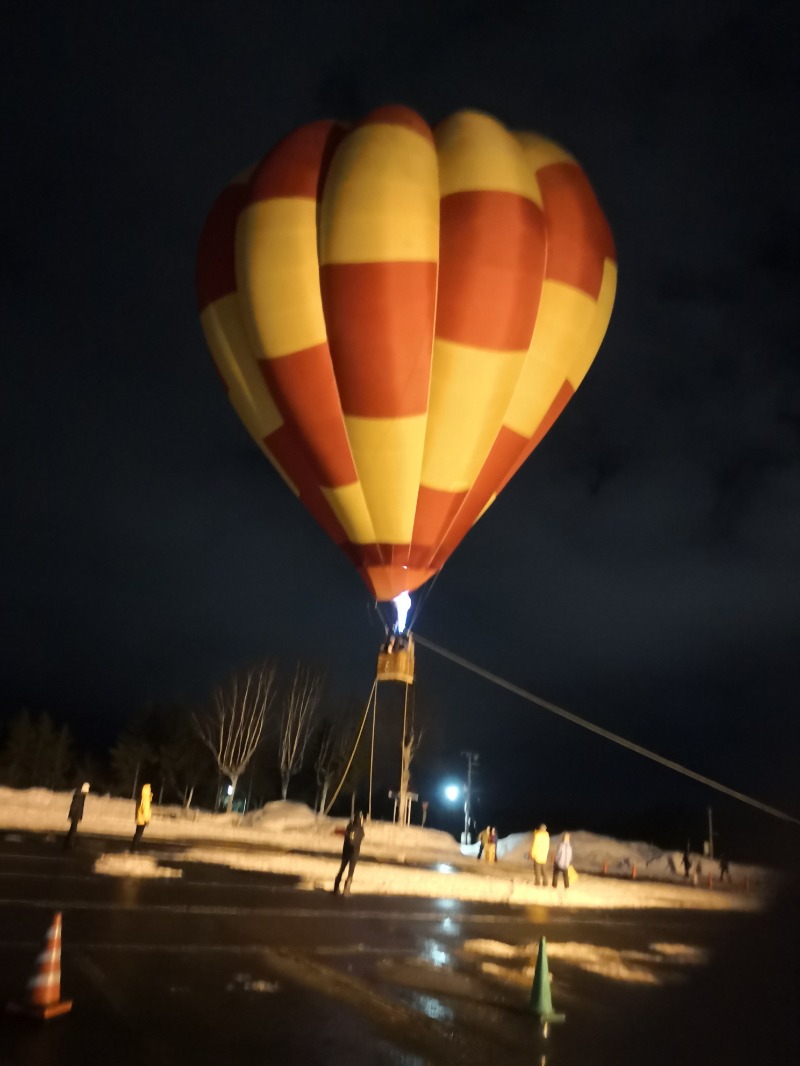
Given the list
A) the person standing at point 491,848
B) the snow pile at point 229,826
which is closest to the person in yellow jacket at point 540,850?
the snow pile at point 229,826

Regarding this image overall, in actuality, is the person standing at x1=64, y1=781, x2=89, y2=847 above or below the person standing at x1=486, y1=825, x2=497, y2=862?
above

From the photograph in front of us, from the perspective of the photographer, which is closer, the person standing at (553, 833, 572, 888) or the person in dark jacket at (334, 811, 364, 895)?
the person in dark jacket at (334, 811, 364, 895)

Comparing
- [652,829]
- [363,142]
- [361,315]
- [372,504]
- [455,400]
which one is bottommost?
[652,829]

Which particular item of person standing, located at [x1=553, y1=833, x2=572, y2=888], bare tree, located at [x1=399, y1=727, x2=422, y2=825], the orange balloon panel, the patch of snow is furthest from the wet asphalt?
bare tree, located at [x1=399, y1=727, x2=422, y2=825]

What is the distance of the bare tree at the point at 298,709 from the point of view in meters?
39.5

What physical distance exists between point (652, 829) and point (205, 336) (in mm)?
71503

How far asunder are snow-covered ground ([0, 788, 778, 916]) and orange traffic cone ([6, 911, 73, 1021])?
290 inches

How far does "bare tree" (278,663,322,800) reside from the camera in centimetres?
3947

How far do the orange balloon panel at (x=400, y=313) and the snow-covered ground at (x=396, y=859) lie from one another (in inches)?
246

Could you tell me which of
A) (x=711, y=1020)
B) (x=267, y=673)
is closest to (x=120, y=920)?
(x=711, y=1020)

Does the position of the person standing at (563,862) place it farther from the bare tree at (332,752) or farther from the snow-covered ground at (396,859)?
the bare tree at (332,752)

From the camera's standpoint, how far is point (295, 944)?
27.2 feet

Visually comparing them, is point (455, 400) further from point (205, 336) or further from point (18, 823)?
point (18, 823)

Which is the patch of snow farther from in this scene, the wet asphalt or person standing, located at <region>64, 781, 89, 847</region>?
person standing, located at <region>64, 781, 89, 847</region>
